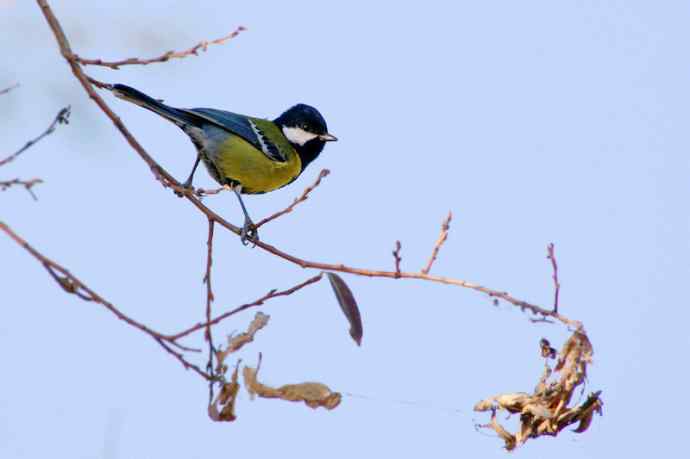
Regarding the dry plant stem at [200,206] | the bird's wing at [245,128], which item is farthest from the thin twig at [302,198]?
the bird's wing at [245,128]

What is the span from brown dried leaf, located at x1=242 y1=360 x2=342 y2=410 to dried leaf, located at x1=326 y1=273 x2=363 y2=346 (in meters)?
0.26

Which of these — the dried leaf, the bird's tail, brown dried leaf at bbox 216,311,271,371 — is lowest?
brown dried leaf at bbox 216,311,271,371

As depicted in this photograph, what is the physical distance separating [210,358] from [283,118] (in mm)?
3672

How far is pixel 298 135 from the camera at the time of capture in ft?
20.1

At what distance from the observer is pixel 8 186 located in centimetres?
268

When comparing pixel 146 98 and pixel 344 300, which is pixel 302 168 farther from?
pixel 344 300

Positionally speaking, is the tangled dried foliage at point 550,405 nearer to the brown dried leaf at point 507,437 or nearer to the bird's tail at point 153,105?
the brown dried leaf at point 507,437

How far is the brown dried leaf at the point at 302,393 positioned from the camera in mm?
2854

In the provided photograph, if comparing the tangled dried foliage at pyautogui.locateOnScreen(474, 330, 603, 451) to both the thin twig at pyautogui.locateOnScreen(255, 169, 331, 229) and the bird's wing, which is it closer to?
the thin twig at pyautogui.locateOnScreen(255, 169, 331, 229)

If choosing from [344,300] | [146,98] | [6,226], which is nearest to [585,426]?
[344,300]

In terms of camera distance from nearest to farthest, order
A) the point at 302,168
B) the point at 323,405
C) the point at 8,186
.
Result: 1. the point at 8,186
2. the point at 323,405
3. the point at 302,168

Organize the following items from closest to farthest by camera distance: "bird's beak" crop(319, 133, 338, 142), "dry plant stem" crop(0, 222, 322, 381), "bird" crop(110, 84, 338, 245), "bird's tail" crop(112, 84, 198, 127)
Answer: "dry plant stem" crop(0, 222, 322, 381) < "bird's tail" crop(112, 84, 198, 127) < "bird" crop(110, 84, 338, 245) < "bird's beak" crop(319, 133, 338, 142)

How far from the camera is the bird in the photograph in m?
5.26

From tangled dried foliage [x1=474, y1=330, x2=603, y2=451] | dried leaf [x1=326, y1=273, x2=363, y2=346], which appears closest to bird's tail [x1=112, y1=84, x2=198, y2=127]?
dried leaf [x1=326, y1=273, x2=363, y2=346]
